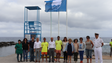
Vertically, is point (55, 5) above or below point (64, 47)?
above

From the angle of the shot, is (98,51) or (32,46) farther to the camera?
(32,46)

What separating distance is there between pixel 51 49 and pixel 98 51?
3457 millimetres

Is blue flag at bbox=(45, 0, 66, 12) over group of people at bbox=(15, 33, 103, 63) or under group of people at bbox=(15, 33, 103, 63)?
over

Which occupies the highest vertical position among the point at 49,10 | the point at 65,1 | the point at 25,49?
the point at 65,1

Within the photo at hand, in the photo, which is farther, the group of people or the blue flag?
the blue flag

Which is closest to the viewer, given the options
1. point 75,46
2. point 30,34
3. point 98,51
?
point 98,51

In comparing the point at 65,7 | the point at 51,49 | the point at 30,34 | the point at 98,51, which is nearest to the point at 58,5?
the point at 65,7

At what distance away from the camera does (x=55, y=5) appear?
12.1 meters

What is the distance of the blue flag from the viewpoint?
39.8ft

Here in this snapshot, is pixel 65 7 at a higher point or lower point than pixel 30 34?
higher

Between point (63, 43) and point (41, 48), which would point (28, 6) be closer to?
point (41, 48)

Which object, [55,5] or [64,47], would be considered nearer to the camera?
[64,47]

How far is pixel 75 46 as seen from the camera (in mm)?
9180

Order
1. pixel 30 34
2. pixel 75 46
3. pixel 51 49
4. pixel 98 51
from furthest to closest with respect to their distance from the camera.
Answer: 1. pixel 30 34
2. pixel 51 49
3. pixel 75 46
4. pixel 98 51
